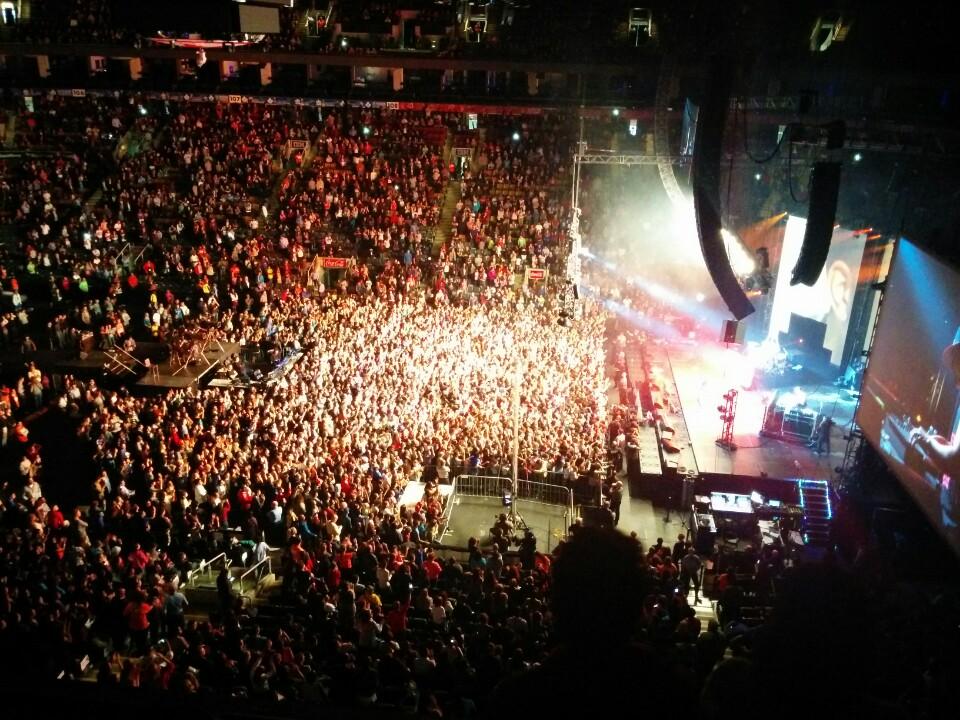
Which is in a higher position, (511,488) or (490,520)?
(511,488)

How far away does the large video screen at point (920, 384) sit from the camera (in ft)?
31.0

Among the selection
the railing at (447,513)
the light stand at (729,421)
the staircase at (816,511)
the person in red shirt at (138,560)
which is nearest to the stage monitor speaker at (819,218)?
the staircase at (816,511)

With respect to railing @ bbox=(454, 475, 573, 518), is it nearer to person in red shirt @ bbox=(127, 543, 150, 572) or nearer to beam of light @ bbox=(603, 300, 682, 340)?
person in red shirt @ bbox=(127, 543, 150, 572)

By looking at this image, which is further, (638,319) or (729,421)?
(638,319)

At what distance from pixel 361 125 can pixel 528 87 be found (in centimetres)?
619

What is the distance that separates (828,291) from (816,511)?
26.5 feet

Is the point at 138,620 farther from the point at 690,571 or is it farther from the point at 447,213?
the point at 447,213

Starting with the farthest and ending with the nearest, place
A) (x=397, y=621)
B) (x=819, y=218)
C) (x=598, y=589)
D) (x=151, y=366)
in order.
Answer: (x=151, y=366), (x=819, y=218), (x=397, y=621), (x=598, y=589)

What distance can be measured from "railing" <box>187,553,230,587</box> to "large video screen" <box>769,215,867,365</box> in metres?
14.0

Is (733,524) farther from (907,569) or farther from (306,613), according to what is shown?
(306,613)

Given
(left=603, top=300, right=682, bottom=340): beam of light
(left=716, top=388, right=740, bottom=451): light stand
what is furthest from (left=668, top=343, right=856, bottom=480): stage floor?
(left=603, top=300, right=682, bottom=340): beam of light

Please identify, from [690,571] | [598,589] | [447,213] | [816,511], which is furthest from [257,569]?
[447,213]

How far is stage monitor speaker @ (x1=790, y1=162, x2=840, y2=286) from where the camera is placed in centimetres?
908

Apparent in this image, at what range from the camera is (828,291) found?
64.2 feet
